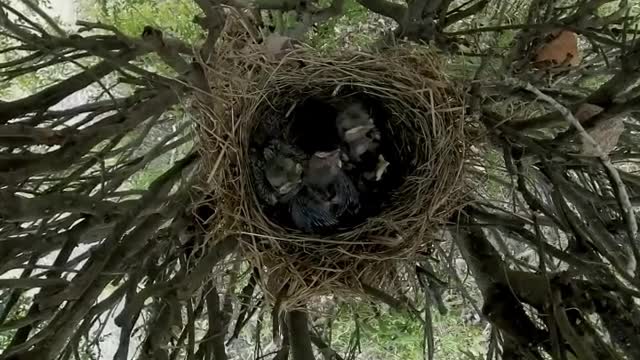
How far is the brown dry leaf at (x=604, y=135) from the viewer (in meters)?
0.67

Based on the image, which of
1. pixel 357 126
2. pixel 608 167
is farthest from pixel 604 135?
pixel 357 126

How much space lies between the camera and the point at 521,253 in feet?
6.18

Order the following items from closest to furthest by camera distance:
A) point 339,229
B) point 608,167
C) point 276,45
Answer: point 608,167
point 276,45
point 339,229

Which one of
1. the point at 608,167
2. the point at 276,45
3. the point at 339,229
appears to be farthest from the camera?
the point at 339,229

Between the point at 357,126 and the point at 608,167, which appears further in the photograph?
the point at 357,126

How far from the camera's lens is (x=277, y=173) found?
0.94 metres

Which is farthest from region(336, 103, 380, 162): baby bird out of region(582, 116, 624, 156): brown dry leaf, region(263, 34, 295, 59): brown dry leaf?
region(582, 116, 624, 156): brown dry leaf

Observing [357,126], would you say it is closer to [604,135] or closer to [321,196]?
[321,196]

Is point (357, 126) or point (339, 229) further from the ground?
point (357, 126)

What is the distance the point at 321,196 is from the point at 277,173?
7cm

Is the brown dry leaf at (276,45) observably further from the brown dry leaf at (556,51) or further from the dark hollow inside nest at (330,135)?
the brown dry leaf at (556,51)

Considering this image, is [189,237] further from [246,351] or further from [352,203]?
[246,351]

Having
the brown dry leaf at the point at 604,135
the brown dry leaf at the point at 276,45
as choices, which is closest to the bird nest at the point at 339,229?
the brown dry leaf at the point at 276,45

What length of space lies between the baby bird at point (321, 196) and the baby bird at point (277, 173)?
0.6 inches
